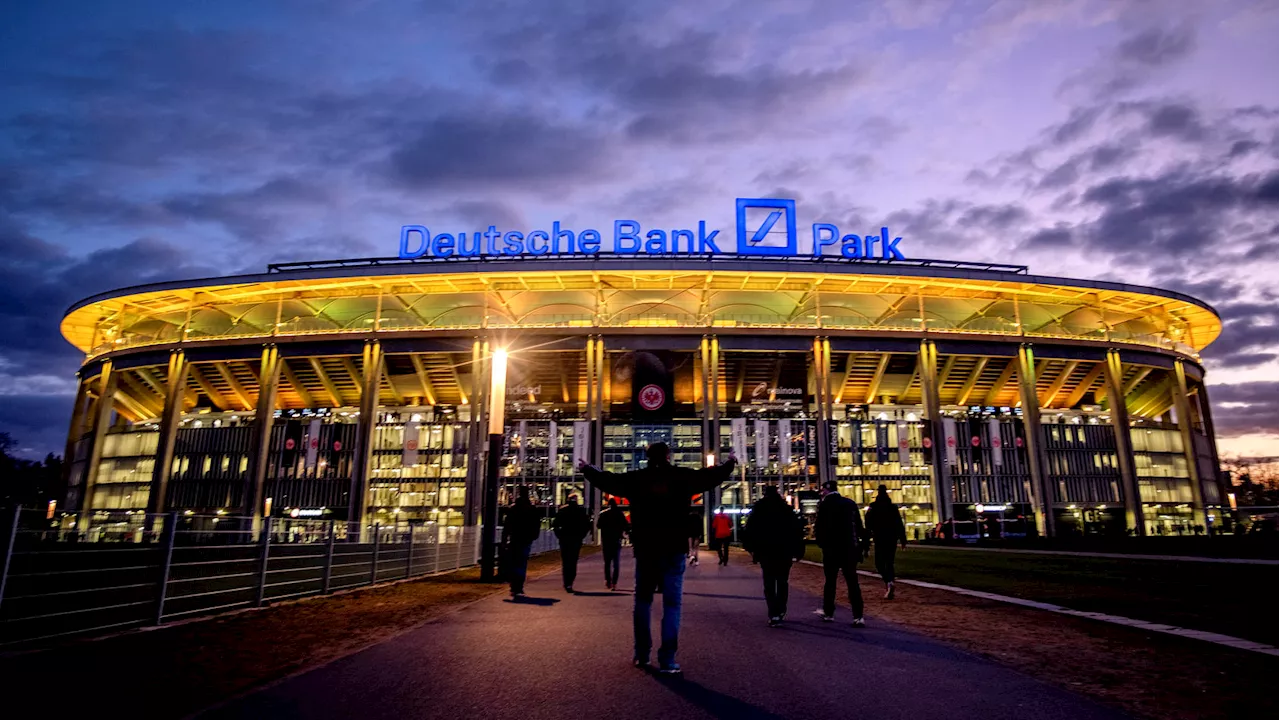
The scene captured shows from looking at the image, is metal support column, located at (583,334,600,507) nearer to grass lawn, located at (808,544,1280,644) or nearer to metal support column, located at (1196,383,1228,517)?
grass lawn, located at (808,544,1280,644)

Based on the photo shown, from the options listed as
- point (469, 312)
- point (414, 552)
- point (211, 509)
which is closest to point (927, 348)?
point (469, 312)

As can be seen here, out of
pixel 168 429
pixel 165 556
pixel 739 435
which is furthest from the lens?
pixel 168 429

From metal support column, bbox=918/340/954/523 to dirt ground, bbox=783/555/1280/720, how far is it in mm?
46969

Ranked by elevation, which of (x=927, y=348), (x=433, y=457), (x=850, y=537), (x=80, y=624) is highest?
(x=927, y=348)

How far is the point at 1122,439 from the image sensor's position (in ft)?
191

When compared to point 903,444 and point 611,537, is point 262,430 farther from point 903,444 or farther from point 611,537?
point 903,444

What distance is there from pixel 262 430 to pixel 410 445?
11.6m

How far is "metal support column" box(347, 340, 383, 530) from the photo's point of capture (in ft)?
179

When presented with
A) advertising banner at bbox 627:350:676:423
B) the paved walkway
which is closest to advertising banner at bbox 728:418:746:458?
advertising banner at bbox 627:350:676:423

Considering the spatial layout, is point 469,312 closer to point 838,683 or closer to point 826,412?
point 826,412

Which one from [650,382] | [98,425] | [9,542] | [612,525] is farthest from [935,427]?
[98,425]

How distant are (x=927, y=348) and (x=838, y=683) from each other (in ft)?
179

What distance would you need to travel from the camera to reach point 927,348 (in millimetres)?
56125

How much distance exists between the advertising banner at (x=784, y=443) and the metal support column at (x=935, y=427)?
11225mm
